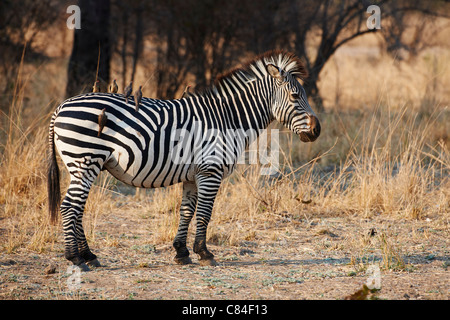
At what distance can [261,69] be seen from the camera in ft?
17.1

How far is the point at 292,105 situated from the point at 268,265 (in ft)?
4.90

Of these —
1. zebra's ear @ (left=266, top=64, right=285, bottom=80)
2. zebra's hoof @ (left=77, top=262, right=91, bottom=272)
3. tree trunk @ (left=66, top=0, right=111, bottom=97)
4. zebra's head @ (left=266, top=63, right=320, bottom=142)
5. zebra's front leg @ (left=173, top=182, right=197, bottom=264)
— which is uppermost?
tree trunk @ (left=66, top=0, right=111, bottom=97)

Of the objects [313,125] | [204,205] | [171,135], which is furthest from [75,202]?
[313,125]

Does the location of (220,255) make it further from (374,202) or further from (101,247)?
(374,202)

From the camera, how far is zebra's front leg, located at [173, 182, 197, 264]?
5.11 meters

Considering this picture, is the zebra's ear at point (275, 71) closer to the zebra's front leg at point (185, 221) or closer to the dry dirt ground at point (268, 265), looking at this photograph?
the zebra's front leg at point (185, 221)

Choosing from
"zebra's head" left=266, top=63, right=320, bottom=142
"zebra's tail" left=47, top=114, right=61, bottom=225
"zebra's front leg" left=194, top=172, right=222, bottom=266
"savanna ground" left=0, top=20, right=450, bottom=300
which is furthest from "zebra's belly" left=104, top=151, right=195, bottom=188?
"zebra's head" left=266, top=63, right=320, bottom=142

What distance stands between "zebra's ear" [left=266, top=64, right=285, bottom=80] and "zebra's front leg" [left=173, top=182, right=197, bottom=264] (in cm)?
126

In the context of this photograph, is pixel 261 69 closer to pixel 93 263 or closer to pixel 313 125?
pixel 313 125

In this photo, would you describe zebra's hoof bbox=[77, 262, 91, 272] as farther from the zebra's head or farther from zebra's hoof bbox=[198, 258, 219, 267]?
the zebra's head

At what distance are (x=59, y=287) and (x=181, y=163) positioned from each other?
1.42 meters

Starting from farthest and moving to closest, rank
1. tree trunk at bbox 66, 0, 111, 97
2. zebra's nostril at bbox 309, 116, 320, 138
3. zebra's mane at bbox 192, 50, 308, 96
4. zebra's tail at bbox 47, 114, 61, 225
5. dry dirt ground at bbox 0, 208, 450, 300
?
tree trunk at bbox 66, 0, 111, 97, zebra's mane at bbox 192, 50, 308, 96, zebra's nostril at bbox 309, 116, 320, 138, zebra's tail at bbox 47, 114, 61, 225, dry dirt ground at bbox 0, 208, 450, 300

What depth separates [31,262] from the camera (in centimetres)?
504

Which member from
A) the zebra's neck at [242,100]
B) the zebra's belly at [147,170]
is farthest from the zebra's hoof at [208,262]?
the zebra's neck at [242,100]
